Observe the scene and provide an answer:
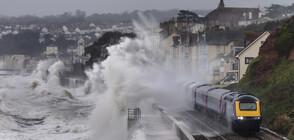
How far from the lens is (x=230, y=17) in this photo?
135375 mm

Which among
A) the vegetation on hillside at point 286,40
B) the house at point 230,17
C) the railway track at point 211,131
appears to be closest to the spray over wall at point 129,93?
the railway track at point 211,131

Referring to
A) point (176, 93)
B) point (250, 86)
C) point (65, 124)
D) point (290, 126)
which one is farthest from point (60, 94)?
point (290, 126)

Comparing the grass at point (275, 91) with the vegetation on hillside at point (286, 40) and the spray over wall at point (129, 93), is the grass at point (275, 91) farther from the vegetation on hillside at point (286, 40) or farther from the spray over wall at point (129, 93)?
the spray over wall at point (129, 93)

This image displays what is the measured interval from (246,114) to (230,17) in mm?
111001

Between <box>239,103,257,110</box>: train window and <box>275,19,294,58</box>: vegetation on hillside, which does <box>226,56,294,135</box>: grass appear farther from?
<box>239,103,257,110</box>: train window

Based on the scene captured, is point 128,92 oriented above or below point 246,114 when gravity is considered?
below

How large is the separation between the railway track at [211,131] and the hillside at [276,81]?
4.92ft

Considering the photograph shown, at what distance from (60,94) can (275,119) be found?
6959cm

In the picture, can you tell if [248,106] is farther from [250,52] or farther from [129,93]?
[250,52]

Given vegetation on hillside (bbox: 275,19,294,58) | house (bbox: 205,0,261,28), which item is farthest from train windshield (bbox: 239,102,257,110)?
house (bbox: 205,0,261,28)

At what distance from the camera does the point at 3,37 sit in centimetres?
19438

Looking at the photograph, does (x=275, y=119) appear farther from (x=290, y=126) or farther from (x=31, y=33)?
(x=31, y=33)

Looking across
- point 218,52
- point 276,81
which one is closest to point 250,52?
point 218,52

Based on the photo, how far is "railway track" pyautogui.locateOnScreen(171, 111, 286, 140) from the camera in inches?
1059
